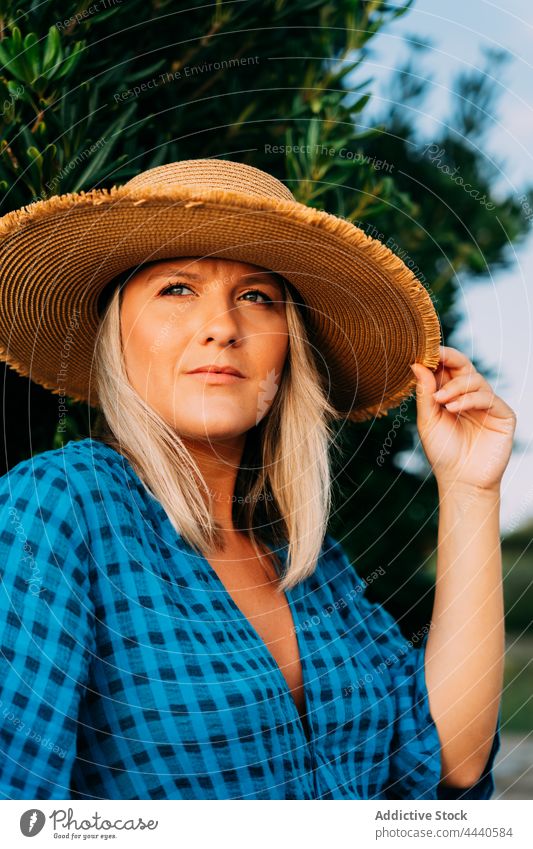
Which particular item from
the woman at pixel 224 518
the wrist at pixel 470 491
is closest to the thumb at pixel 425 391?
the woman at pixel 224 518

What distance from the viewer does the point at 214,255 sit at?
139 cm

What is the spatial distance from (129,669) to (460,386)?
71 cm

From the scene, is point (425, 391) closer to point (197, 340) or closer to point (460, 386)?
point (460, 386)

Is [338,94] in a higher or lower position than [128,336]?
higher

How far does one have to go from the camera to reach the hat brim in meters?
1.26

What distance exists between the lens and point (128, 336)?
1.41 meters

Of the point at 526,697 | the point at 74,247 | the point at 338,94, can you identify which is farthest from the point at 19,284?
the point at 526,697

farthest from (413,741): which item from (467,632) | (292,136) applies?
(292,136)

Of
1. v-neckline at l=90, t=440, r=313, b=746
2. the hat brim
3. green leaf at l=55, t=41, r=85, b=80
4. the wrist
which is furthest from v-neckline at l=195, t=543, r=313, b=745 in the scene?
green leaf at l=55, t=41, r=85, b=80

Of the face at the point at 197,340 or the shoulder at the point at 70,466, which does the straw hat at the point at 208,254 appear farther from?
the shoulder at the point at 70,466

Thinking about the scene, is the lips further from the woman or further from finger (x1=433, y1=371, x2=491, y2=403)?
finger (x1=433, y1=371, x2=491, y2=403)

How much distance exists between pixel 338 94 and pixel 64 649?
1243 millimetres
